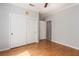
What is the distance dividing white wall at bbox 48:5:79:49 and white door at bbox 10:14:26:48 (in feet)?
7.75

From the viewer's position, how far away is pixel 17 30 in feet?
12.4

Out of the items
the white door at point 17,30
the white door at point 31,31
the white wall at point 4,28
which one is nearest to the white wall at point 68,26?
the white door at point 31,31

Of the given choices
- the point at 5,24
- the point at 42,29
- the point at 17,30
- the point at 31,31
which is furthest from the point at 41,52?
the point at 42,29

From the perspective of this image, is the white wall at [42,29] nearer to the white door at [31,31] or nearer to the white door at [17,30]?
the white door at [31,31]

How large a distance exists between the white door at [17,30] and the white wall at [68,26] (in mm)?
2361

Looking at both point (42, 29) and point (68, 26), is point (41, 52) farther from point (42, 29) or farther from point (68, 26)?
point (42, 29)

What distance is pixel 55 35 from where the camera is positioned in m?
5.17

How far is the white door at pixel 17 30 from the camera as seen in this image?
140 inches

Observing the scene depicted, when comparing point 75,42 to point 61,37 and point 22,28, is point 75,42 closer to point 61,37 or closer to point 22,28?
point 61,37

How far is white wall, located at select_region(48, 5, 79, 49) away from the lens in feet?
11.3

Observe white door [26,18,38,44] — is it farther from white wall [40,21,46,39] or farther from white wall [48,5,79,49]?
white wall [48,5,79,49]

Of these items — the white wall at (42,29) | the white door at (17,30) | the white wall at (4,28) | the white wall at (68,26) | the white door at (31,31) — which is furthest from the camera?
the white wall at (42,29)

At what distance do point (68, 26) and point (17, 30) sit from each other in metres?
2.91

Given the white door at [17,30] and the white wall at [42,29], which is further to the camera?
the white wall at [42,29]
